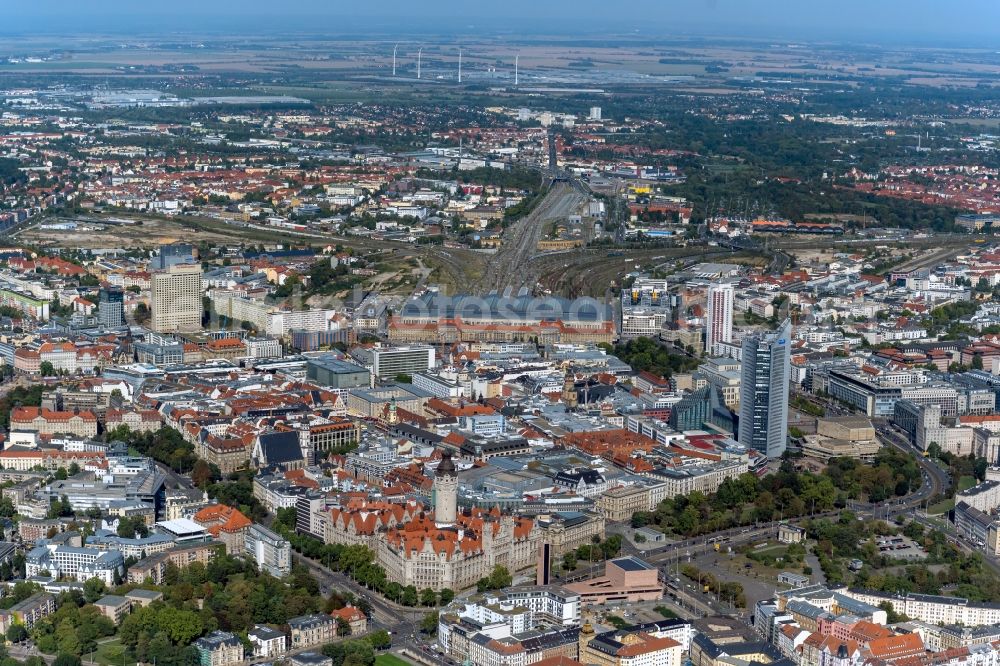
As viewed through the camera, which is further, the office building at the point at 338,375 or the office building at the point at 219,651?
the office building at the point at 338,375

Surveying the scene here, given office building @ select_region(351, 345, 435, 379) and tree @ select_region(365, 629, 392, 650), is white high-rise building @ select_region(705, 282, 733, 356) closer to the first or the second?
office building @ select_region(351, 345, 435, 379)

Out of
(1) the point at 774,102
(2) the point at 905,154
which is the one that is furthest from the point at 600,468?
(1) the point at 774,102

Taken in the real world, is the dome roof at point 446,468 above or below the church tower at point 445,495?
above

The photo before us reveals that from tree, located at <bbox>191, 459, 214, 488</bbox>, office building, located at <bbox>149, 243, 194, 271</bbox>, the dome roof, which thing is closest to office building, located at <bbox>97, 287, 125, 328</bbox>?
office building, located at <bbox>149, 243, 194, 271</bbox>

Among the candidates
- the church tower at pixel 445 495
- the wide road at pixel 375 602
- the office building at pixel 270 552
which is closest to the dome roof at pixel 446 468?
the church tower at pixel 445 495

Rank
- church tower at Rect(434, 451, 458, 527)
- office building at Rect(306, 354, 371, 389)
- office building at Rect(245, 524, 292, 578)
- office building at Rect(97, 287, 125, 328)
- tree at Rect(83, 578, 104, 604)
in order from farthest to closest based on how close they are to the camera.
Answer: office building at Rect(97, 287, 125, 328) → office building at Rect(306, 354, 371, 389) → church tower at Rect(434, 451, 458, 527) → office building at Rect(245, 524, 292, 578) → tree at Rect(83, 578, 104, 604)

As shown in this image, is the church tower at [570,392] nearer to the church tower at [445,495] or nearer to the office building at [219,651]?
the church tower at [445,495]

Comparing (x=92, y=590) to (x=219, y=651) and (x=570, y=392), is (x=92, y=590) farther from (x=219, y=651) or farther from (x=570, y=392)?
(x=570, y=392)

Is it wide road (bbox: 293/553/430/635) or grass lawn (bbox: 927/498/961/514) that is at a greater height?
wide road (bbox: 293/553/430/635)
